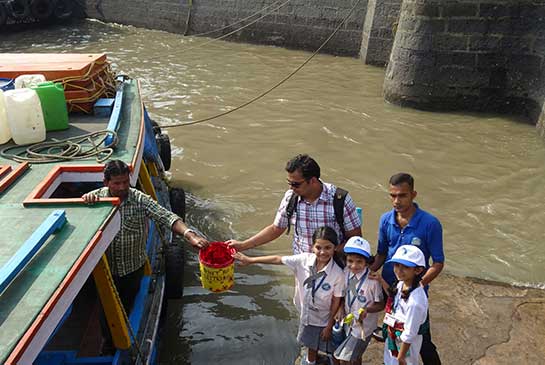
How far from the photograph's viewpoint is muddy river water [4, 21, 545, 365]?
16.6ft

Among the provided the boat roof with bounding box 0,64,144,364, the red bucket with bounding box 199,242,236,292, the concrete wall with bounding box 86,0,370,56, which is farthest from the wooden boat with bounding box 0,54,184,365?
the concrete wall with bounding box 86,0,370,56

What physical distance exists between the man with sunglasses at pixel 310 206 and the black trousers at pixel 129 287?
3.19 ft

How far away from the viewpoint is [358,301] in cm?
336

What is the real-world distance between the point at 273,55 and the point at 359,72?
309 centimetres

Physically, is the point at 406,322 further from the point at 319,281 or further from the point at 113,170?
the point at 113,170

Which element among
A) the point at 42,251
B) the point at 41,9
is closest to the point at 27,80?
the point at 42,251

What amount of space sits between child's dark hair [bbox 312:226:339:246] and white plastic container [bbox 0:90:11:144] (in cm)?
265

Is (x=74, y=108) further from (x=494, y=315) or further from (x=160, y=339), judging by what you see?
(x=494, y=315)

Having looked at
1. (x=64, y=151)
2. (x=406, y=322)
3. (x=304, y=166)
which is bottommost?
(x=406, y=322)

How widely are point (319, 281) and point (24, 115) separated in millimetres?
2632

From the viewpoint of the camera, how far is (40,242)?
2.62 m

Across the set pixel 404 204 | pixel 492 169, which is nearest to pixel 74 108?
pixel 404 204

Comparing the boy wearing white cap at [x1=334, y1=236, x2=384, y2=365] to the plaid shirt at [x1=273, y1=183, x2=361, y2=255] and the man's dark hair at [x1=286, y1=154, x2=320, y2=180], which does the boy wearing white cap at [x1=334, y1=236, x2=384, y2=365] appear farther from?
the man's dark hair at [x1=286, y1=154, x2=320, y2=180]

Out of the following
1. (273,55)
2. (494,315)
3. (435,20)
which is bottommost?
(494,315)
